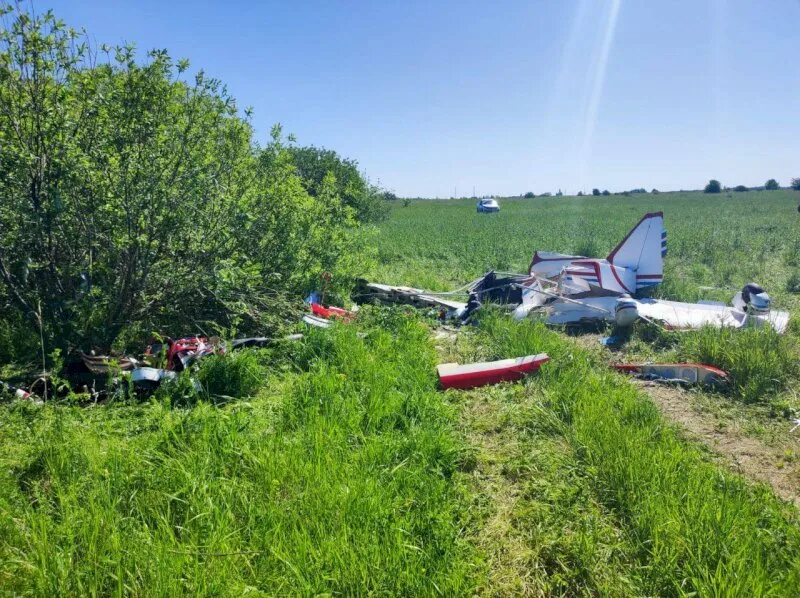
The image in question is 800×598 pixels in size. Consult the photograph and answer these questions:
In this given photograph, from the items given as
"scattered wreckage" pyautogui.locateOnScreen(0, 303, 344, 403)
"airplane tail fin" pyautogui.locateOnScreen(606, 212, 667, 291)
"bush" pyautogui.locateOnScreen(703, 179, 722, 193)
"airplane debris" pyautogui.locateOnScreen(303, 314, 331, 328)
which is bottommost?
"scattered wreckage" pyautogui.locateOnScreen(0, 303, 344, 403)

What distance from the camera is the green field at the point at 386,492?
6.79ft

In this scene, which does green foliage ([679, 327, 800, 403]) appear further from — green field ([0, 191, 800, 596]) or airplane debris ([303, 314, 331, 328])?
airplane debris ([303, 314, 331, 328])

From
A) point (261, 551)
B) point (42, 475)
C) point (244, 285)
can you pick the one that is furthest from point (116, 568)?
point (244, 285)

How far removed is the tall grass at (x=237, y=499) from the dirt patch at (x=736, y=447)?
6.56 feet

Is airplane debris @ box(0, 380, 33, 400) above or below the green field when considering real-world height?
above

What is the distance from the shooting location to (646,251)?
8.03m

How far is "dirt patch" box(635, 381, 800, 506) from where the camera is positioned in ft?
9.98

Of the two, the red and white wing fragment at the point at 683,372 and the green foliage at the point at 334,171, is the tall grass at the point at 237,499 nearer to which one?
the red and white wing fragment at the point at 683,372

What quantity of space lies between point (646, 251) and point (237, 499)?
7.89 meters

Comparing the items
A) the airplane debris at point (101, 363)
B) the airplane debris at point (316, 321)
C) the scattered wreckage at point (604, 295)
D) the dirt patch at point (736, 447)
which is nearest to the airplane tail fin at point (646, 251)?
the scattered wreckage at point (604, 295)

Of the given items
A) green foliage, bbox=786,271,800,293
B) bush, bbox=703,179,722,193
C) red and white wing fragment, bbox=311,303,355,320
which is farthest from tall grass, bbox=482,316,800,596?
bush, bbox=703,179,722,193

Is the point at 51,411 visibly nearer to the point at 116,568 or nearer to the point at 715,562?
the point at 116,568

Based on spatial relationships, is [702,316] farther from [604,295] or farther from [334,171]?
[334,171]

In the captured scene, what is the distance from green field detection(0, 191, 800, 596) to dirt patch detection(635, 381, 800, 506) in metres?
0.14
